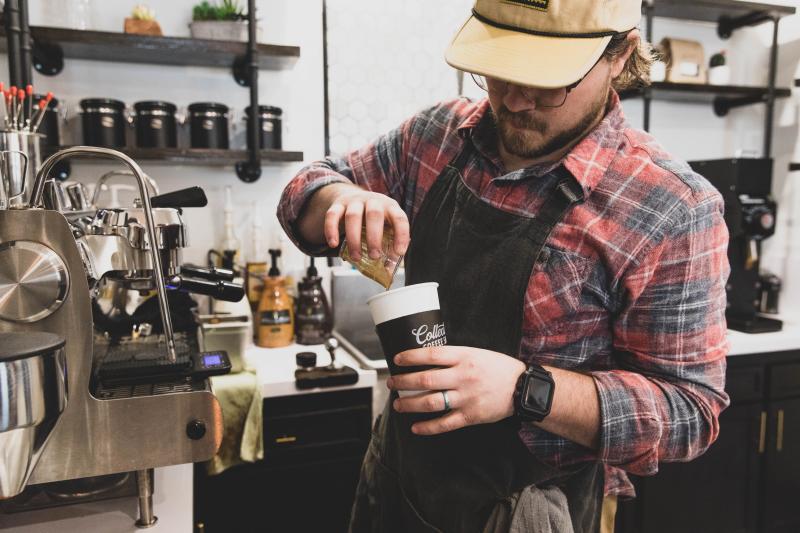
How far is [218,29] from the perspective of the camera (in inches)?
87.0

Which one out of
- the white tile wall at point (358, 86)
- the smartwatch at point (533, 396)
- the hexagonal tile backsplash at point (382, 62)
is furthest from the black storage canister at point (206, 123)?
the smartwatch at point (533, 396)

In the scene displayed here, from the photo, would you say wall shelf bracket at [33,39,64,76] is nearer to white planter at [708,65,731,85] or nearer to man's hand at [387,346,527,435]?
man's hand at [387,346,527,435]

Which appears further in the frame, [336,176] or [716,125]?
[716,125]

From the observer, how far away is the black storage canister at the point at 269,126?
2297 mm

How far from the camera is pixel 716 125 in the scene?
10.1ft

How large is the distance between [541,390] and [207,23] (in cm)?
198

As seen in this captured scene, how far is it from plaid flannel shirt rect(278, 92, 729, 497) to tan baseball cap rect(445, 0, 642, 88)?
16 cm

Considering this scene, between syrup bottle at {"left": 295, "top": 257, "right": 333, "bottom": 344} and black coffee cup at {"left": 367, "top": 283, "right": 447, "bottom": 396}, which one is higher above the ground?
black coffee cup at {"left": 367, "top": 283, "right": 447, "bottom": 396}

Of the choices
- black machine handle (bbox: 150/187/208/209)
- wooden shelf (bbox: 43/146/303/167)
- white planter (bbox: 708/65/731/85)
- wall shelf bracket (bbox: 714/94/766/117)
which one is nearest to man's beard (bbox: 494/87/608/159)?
black machine handle (bbox: 150/187/208/209)

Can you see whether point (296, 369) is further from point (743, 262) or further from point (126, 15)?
point (743, 262)

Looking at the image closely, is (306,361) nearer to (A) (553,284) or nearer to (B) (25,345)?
(A) (553,284)

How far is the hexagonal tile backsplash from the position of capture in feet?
8.48

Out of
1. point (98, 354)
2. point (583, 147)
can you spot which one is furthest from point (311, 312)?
point (583, 147)

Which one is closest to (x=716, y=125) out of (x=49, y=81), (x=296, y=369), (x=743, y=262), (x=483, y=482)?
(x=743, y=262)
